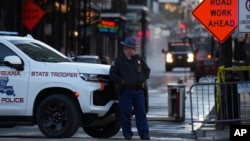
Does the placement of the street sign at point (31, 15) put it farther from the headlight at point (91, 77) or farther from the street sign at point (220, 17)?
the headlight at point (91, 77)

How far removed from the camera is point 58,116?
12516mm

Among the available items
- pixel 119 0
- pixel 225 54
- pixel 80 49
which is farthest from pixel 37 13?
pixel 119 0

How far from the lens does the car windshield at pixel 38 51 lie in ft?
42.3

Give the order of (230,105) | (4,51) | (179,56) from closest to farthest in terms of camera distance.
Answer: (4,51), (230,105), (179,56)

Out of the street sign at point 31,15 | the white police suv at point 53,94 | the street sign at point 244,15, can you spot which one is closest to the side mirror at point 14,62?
the white police suv at point 53,94

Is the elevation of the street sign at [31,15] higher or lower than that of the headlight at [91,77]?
higher

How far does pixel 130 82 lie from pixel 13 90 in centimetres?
213

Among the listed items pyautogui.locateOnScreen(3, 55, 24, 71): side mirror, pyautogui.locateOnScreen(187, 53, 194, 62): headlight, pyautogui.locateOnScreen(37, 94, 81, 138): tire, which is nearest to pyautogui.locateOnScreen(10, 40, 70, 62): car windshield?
pyautogui.locateOnScreen(3, 55, 24, 71): side mirror

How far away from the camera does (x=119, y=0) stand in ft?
229

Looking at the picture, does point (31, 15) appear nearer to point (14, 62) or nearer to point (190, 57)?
point (14, 62)

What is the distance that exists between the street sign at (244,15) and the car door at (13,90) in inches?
183

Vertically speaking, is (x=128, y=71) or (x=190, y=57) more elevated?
(x=128, y=71)

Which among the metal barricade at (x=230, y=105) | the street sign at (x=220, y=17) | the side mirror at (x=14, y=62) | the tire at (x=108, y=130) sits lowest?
the tire at (x=108, y=130)

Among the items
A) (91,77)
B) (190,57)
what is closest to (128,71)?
(91,77)
